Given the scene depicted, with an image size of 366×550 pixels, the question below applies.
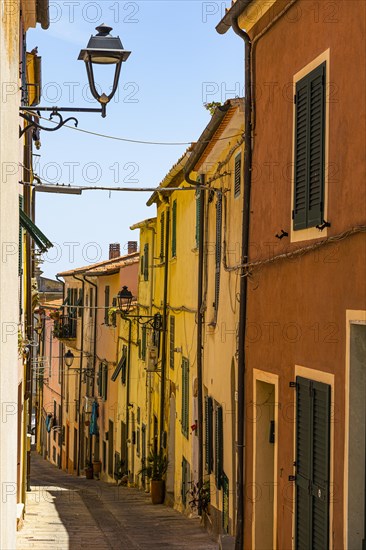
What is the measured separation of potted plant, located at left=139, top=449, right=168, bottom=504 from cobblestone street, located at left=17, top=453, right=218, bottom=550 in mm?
332

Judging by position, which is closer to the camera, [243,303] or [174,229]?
[243,303]

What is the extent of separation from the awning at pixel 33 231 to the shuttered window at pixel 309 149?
19.9 ft

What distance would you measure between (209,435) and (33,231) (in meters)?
5.02

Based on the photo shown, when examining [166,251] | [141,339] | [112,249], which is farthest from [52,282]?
[166,251]

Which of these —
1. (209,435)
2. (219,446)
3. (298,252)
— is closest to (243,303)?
(298,252)

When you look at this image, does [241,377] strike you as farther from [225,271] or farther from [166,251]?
[166,251]

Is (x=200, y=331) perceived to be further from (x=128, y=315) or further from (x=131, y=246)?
(x=131, y=246)

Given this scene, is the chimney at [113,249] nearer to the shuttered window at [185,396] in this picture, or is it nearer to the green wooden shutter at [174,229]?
the green wooden shutter at [174,229]

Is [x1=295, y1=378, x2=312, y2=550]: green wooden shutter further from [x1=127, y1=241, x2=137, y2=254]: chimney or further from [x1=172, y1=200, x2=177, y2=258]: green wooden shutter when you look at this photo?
[x1=127, y1=241, x2=137, y2=254]: chimney

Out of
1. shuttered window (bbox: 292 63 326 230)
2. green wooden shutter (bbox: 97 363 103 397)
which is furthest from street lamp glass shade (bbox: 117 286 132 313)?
shuttered window (bbox: 292 63 326 230)

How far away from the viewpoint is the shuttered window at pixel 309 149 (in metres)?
9.98

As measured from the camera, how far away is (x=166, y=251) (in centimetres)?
2756

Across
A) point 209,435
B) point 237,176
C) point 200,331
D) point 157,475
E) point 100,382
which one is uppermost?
point 237,176

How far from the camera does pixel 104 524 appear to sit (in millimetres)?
21250
